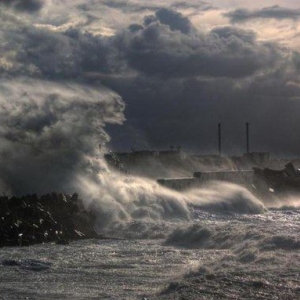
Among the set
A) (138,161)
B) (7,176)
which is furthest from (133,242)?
(138,161)

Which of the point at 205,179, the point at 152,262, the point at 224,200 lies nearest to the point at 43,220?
the point at 152,262

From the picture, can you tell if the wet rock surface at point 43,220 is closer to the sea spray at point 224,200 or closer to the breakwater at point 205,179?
the sea spray at point 224,200

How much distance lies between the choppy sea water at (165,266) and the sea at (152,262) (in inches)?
0.7

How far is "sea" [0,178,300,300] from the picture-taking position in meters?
14.2

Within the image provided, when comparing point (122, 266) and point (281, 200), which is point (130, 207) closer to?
point (122, 266)

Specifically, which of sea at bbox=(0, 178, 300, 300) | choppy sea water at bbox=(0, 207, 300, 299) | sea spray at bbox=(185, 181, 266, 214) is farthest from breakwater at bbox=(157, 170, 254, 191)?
choppy sea water at bbox=(0, 207, 300, 299)

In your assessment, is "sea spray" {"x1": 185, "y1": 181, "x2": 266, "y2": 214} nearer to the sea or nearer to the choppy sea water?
the sea

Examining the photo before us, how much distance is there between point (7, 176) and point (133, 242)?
9.43 m

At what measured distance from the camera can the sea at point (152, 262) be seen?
46.5ft

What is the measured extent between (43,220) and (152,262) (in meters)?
5.77

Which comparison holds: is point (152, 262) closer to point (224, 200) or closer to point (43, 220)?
point (43, 220)

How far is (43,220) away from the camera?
893 inches

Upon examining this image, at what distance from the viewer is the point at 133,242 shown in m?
22.0

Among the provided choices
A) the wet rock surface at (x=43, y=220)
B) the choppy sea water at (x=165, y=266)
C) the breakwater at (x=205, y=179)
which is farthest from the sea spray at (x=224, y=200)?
the choppy sea water at (x=165, y=266)
